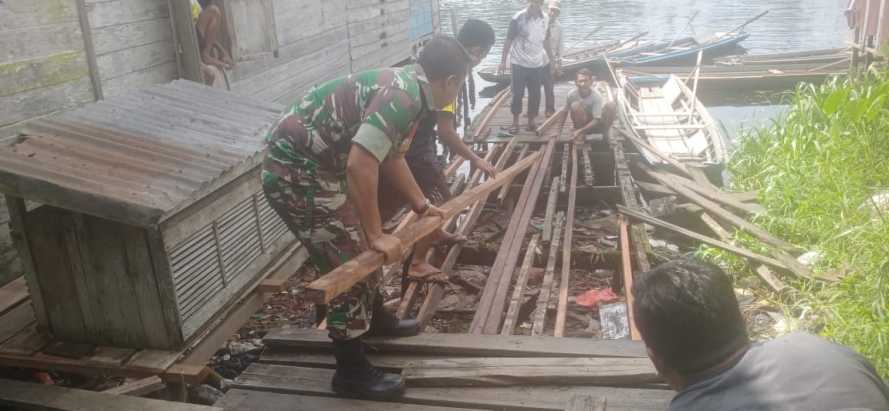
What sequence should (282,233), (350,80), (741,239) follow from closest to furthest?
(350,80) → (282,233) → (741,239)

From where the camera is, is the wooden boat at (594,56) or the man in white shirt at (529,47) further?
the wooden boat at (594,56)

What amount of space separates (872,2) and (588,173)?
7328mm

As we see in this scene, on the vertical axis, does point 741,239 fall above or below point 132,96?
below

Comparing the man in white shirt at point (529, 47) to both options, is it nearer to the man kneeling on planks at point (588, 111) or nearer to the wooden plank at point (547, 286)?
the man kneeling on planks at point (588, 111)

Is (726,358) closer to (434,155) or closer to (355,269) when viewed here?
(355,269)

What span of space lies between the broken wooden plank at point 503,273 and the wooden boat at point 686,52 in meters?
13.7

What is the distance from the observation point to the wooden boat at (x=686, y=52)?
1995 centimetres

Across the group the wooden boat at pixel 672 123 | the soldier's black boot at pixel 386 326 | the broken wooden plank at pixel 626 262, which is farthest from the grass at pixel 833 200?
the soldier's black boot at pixel 386 326

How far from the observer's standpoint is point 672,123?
457 inches

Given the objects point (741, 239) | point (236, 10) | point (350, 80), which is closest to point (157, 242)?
point (350, 80)

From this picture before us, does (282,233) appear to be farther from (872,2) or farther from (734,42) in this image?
(734,42)

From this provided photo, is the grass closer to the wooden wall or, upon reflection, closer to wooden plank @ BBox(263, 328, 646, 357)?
wooden plank @ BBox(263, 328, 646, 357)

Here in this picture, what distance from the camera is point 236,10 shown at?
697cm

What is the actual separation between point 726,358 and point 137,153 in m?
3.22
